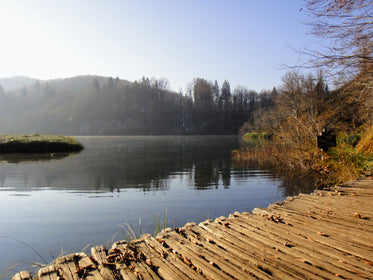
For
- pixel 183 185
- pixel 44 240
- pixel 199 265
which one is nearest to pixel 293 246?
pixel 199 265

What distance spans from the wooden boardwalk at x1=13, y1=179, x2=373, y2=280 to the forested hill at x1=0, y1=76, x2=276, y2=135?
3688 inches

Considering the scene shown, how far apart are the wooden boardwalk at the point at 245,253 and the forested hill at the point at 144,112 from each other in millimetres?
93686

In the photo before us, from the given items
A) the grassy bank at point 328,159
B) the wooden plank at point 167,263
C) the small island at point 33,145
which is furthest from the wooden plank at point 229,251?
the small island at point 33,145

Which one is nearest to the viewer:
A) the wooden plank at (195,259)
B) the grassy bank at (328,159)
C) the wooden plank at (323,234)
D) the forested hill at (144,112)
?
the wooden plank at (195,259)

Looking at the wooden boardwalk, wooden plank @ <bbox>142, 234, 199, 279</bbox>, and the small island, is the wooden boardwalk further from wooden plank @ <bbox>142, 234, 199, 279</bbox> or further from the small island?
the small island

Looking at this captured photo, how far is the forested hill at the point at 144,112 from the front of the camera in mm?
105125

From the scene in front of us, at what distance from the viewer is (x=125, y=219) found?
654 cm

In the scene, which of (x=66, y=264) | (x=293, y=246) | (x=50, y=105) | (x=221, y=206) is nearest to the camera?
(x=66, y=264)

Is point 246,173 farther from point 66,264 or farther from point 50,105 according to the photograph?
point 50,105

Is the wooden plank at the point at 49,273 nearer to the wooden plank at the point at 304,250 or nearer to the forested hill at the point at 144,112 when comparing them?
the wooden plank at the point at 304,250

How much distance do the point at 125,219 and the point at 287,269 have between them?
4.71m

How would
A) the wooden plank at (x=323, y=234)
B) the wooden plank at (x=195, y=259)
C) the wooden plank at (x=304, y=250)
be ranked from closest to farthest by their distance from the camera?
the wooden plank at (x=195, y=259) → the wooden plank at (x=304, y=250) → the wooden plank at (x=323, y=234)

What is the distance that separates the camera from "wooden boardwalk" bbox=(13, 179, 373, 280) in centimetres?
270

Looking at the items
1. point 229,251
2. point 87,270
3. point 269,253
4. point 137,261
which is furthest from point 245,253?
point 87,270
